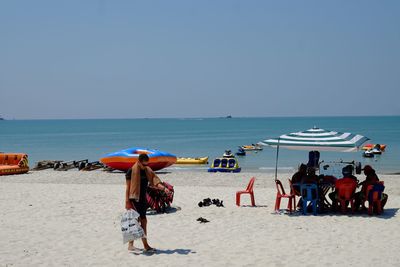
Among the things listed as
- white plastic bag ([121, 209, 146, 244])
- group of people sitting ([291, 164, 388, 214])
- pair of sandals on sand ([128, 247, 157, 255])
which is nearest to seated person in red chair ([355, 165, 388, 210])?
group of people sitting ([291, 164, 388, 214])

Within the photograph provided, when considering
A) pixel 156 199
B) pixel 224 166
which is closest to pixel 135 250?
pixel 156 199

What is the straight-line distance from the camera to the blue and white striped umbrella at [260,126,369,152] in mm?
10828

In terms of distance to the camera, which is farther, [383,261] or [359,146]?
[359,146]

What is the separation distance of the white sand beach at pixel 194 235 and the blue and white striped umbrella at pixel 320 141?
1.49 metres

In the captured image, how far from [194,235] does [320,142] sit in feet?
12.9

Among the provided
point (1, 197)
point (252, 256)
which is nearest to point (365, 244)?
point (252, 256)

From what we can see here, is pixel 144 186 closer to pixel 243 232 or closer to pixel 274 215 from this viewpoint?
pixel 243 232

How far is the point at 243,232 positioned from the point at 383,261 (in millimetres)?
2655

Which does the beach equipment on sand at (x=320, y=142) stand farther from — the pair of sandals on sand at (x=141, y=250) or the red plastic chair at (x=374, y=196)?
the pair of sandals on sand at (x=141, y=250)

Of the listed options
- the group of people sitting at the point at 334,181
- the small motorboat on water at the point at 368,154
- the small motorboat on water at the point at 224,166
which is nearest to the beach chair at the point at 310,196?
the group of people sitting at the point at 334,181

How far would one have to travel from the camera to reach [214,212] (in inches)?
428

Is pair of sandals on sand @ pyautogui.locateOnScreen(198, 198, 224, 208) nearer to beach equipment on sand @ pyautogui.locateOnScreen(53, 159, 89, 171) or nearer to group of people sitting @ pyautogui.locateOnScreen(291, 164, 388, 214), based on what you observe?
group of people sitting @ pyautogui.locateOnScreen(291, 164, 388, 214)

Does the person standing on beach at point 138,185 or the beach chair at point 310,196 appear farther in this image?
the beach chair at point 310,196

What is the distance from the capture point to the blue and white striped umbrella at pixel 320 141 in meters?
10.8
